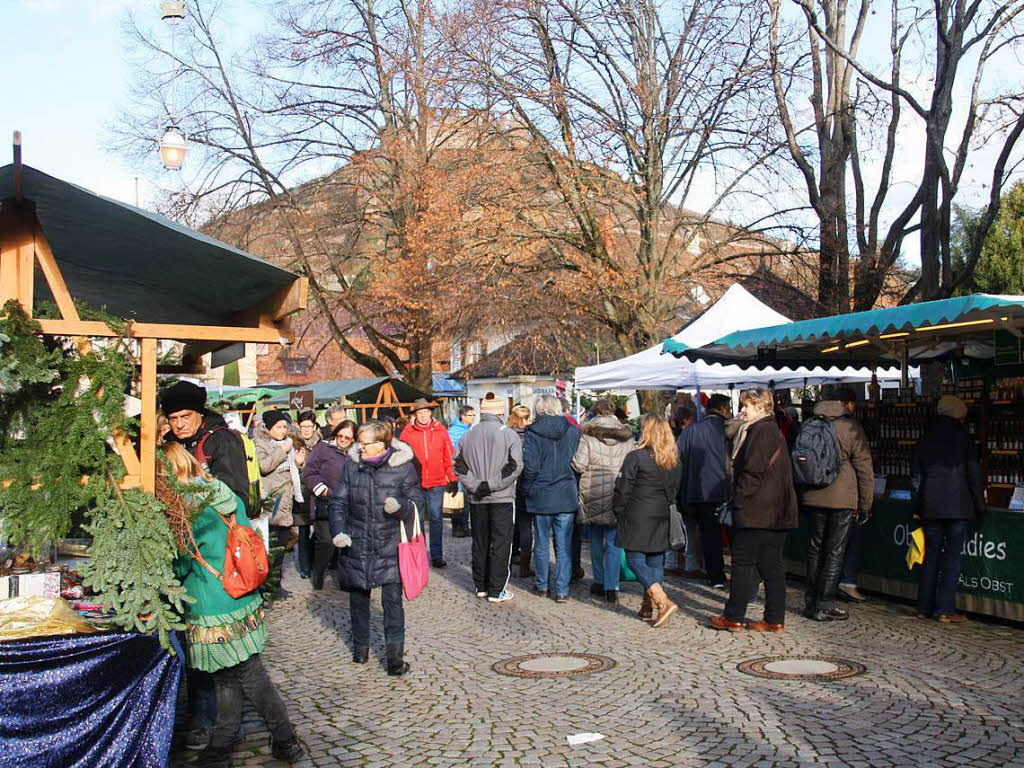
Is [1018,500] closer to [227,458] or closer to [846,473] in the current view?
[846,473]

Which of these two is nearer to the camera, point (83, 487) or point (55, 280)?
point (83, 487)

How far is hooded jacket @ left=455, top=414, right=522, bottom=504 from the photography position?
10.1m

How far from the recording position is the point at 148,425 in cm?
455

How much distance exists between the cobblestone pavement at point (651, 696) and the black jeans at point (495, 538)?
0.67 metres

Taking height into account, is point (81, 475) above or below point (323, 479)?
above

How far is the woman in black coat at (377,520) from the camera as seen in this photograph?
7129 millimetres

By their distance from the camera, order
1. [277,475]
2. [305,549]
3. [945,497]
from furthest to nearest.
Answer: [305,549], [277,475], [945,497]

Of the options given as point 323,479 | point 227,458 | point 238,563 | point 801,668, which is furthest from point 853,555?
point 238,563

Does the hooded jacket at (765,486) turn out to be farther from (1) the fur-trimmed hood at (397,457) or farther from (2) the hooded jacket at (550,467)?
(1) the fur-trimmed hood at (397,457)

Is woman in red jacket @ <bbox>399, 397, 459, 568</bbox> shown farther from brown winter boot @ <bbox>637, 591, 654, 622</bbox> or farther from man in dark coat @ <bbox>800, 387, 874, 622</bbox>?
man in dark coat @ <bbox>800, 387, 874, 622</bbox>

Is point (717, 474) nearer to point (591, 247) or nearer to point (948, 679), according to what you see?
point (948, 679)

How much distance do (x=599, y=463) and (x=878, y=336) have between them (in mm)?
2753

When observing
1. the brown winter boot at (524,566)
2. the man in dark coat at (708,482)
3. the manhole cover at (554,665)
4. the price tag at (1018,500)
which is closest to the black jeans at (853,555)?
the man in dark coat at (708,482)

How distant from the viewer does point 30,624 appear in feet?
13.8
